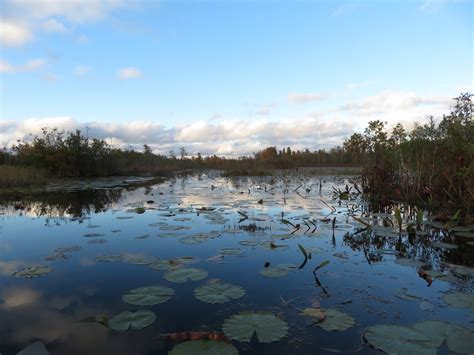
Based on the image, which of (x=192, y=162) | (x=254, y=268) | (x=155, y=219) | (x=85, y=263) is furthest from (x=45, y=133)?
(x=192, y=162)

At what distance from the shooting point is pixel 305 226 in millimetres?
6535

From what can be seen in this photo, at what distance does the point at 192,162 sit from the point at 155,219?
133ft

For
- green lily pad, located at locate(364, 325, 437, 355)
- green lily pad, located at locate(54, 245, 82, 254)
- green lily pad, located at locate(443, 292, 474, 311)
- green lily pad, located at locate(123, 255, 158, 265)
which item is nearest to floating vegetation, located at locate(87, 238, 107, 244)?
green lily pad, located at locate(54, 245, 82, 254)

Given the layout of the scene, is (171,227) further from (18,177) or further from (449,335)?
(18,177)

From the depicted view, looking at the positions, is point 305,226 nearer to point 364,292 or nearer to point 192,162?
point 364,292

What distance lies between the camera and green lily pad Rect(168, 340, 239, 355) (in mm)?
2148

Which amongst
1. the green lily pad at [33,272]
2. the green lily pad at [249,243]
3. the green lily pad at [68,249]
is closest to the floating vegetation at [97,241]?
the green lily pad at [68,249]

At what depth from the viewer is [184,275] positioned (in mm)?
3686

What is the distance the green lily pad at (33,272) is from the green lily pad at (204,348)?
101 inches

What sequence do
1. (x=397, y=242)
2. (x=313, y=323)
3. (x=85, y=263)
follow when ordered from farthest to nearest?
1. (x=397, y=242)
2. (x=85, y=263)
3. (x=313, y=323)

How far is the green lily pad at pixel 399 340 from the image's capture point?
216 cm

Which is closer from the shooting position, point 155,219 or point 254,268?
point 254,268

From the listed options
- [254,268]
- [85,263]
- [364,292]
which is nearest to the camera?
[364,292]

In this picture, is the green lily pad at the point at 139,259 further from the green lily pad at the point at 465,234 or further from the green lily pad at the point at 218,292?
the green lily pad at the point at 465,234
